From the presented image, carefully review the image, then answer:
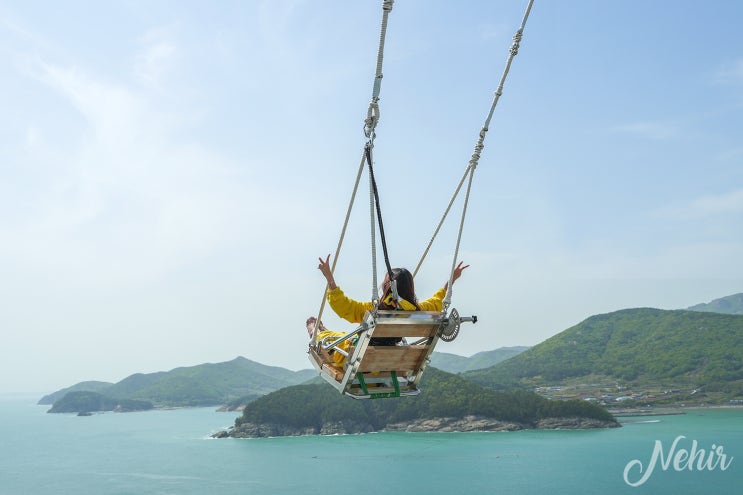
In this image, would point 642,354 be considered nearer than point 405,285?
No

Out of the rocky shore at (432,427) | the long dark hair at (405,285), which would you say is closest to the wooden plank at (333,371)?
the long dark hair at (405,285)

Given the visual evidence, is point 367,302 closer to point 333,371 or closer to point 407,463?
point 333,371

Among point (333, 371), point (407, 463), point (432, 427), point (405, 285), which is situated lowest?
point (407, 463)

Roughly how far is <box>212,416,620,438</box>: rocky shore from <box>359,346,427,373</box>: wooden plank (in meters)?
105

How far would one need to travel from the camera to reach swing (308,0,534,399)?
4621 millimetres

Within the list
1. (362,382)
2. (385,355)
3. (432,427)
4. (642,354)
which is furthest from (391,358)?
(642,354)

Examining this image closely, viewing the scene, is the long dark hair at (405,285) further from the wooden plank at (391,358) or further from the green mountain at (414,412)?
the green mountain at (414,412)

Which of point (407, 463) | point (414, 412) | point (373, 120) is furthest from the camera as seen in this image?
point (414, 412)

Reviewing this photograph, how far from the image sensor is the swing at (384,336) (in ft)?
15.2

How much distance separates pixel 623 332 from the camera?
582 feet

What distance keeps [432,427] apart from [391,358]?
4224 inches

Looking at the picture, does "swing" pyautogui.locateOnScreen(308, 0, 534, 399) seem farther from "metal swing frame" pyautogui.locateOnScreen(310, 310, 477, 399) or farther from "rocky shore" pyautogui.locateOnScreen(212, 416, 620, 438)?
"rocky shore" pyautogui.locateOnScreen(212, 416, 620, 438)

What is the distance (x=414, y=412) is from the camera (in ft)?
366

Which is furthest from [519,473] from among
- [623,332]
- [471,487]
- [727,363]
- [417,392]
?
[623,332]
